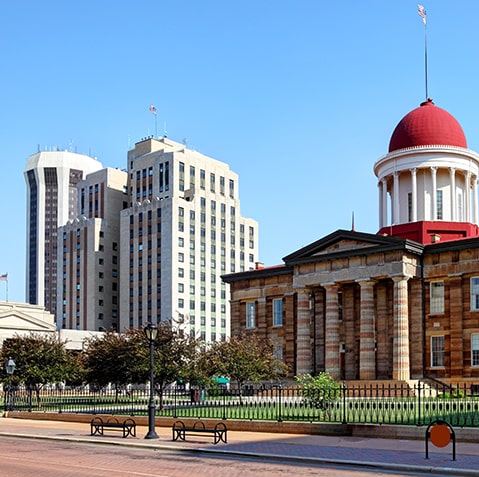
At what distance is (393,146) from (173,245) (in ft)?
241

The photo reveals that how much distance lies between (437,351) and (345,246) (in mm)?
10061

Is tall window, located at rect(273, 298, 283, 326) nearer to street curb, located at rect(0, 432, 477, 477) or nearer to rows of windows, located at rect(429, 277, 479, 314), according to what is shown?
rows of windows, located at rect(429, 277, 479, 314)

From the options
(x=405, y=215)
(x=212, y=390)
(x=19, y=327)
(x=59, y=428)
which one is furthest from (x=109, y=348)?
(x=19, y=327)

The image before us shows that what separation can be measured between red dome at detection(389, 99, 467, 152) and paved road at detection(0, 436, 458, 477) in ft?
142

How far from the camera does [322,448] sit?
24250 mm

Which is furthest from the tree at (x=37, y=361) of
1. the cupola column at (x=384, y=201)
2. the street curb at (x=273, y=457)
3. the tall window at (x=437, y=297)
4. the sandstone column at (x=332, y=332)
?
the cupola column at (x=384, y=201)

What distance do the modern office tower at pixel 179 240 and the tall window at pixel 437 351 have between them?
3092 inches

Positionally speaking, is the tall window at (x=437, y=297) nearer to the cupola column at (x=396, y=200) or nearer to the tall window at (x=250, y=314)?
the cupola column at (x=396, y=200)

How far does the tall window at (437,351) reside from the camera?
53.4 metres

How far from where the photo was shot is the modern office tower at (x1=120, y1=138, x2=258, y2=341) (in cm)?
13425

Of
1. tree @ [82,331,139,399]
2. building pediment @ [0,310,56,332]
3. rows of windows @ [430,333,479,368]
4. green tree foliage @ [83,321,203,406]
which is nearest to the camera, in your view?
green tree foliage @ [83,321,203,406]

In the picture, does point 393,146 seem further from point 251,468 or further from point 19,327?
point 19,327

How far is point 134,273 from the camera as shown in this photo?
457 feet

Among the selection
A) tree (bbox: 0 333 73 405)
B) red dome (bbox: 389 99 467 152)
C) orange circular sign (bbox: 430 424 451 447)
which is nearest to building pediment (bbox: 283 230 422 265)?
red dome (bbox: 389 99 467 152)
